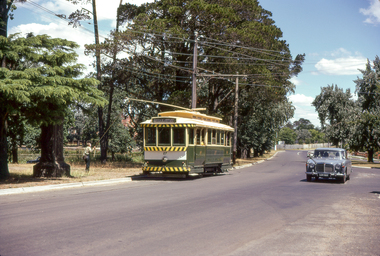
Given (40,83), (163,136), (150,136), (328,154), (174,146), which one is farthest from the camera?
(150,136)

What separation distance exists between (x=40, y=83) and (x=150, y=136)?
7.65m

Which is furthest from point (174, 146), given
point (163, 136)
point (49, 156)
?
point (49, 156)

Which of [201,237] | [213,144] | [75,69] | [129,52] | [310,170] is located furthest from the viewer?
[129,52]

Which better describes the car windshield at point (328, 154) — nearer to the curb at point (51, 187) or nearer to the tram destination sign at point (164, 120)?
the tram destination sign at point (164, 120)

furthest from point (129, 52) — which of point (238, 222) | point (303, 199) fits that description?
point (238, 222)

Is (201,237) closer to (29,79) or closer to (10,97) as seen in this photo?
(10,97)

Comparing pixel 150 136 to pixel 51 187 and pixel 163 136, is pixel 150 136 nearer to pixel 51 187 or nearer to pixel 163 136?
pixel 163 136

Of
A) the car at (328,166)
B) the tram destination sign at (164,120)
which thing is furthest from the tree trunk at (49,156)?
the car at (328,166)

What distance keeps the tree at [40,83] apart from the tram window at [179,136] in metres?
4.80

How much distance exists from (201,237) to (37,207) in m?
5.59

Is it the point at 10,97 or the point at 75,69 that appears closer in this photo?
the point at 10,97

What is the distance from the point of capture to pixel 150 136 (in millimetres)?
21469

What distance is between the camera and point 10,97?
13750 millimetres

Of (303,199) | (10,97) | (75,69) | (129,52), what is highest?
(129,52)
